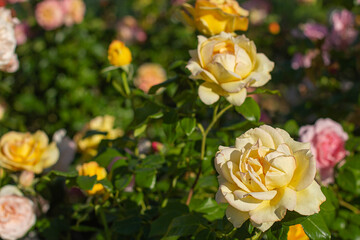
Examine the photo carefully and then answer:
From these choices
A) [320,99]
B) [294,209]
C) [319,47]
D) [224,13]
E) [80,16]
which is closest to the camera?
[294,209]

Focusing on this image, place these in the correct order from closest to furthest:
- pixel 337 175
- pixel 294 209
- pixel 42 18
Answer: pixel 294 209, pixel 337 175, pixel 42 18

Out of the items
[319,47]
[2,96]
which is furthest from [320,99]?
[2,96]

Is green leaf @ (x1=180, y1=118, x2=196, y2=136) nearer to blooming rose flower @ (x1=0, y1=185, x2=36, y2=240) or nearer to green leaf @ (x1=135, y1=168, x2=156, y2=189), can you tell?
green leaf @ (x1=135, y1=168, x2=156, y2=189)

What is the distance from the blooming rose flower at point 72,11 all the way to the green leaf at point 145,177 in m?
1.96

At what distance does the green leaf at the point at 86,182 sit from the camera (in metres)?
0.81

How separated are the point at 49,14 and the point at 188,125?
194 cm

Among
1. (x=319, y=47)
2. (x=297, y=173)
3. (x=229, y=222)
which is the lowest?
(x=319, y=47)

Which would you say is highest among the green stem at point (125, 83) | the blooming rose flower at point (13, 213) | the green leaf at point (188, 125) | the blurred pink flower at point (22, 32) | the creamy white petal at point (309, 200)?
the creamy white petal at point (309, 200)

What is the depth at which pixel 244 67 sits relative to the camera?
2.48 feet

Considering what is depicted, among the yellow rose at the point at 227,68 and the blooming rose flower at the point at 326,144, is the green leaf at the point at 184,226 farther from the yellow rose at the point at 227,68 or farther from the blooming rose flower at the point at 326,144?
the blooming rose flower at the point at 326,144

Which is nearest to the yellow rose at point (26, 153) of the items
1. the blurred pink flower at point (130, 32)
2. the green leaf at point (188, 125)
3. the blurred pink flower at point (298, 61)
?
the green leaf at point (188, 125)

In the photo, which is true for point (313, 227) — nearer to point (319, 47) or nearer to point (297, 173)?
point (297, 173)

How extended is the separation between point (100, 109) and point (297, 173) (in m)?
2.14

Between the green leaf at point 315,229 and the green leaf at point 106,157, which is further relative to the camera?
the green leaf at point 106,157
